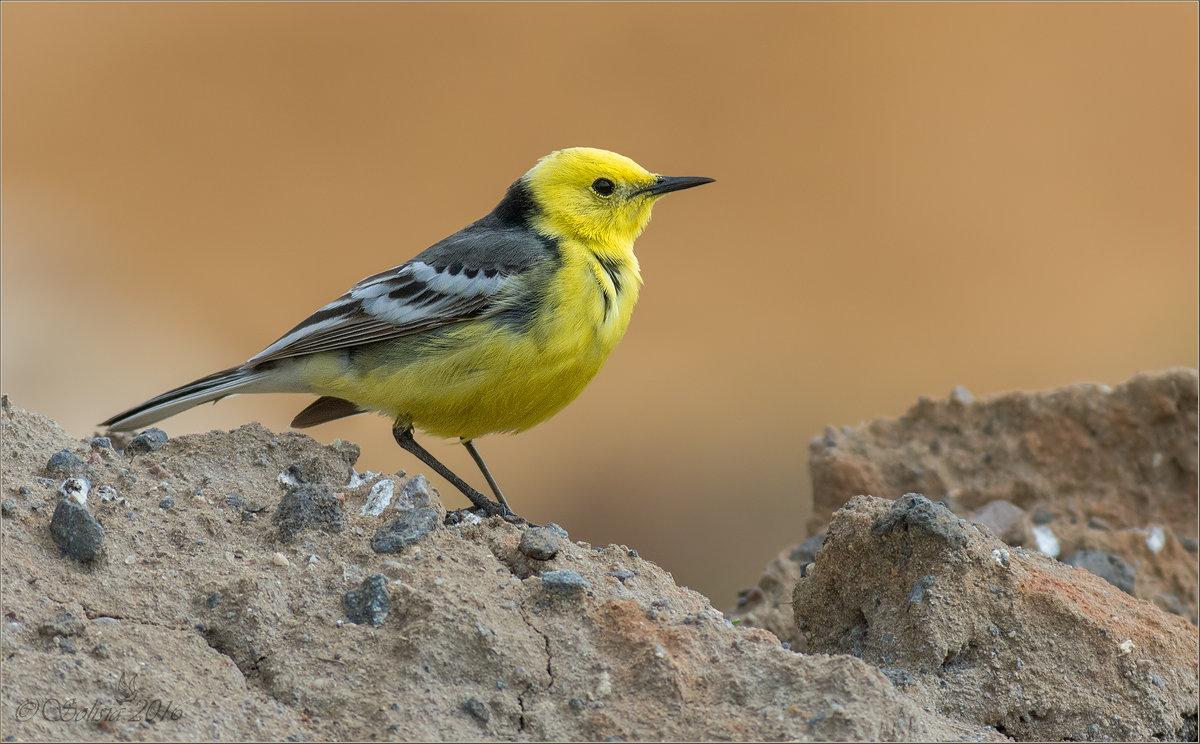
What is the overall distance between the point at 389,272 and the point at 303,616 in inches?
122

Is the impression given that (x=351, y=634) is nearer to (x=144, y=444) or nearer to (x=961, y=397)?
(x=144, y=444)

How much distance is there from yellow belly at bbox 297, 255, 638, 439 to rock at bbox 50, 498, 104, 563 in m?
2.26

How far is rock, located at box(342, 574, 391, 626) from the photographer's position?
3.92 meters

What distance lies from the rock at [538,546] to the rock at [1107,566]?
3.19 metres

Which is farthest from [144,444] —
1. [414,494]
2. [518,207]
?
[518,207]

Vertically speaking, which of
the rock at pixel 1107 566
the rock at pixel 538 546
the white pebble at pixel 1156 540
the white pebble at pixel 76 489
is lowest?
the rock at pixel 1107 566

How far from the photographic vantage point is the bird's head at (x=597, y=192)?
22.6 feet

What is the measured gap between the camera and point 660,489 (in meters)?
15.7

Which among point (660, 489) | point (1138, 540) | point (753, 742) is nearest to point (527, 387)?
point (753, 742)

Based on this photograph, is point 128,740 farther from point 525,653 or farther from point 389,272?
point 389,272


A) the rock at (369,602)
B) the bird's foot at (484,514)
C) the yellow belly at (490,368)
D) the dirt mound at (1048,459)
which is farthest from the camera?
the dirt mound at (1048,459)

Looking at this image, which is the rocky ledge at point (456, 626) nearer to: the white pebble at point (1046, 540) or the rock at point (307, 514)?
the rock at point (307, 514)

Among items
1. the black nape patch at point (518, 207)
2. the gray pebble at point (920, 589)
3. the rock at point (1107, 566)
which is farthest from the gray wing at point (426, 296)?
the rock at point (1107, 566)

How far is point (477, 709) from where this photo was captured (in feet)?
11.9
